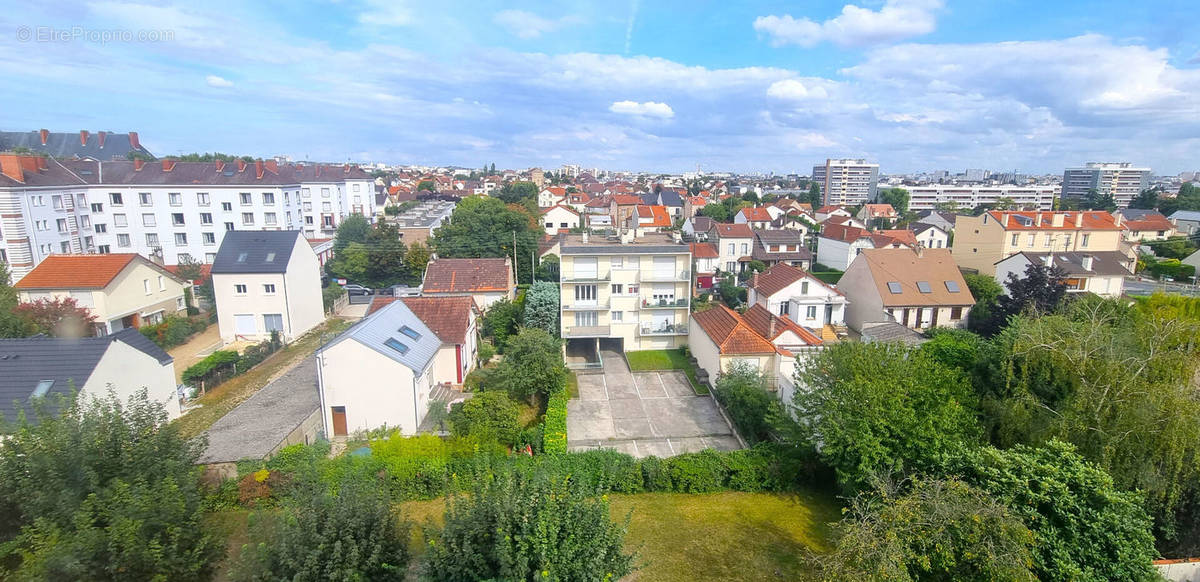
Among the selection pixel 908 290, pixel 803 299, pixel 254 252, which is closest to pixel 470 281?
pixel 254 252

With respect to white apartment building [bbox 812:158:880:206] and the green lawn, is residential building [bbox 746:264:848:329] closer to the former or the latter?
the green lawn

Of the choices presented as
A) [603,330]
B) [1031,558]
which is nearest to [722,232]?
[603,330]

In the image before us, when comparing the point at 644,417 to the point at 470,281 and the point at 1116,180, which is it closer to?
the point at 470,281

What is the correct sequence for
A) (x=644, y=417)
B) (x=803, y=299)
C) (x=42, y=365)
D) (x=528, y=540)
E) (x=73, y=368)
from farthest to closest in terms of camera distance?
(x=803, y=299) < (x=644, y=417) < (x=73, y=368) < (x=42, y=365) < (x=528, y=540)

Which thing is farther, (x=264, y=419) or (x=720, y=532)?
(x=264, y=419)

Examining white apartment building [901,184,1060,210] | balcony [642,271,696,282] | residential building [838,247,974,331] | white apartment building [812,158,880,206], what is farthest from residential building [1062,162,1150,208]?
balcony [642,271,696,282]

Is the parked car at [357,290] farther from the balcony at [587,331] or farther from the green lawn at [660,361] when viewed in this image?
the green lawn at [660,361]

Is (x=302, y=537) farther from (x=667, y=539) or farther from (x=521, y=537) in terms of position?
(x=667, y=539)

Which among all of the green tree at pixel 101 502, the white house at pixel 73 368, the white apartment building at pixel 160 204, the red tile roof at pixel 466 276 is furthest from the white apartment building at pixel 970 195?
the green tree at pixel 101 502
